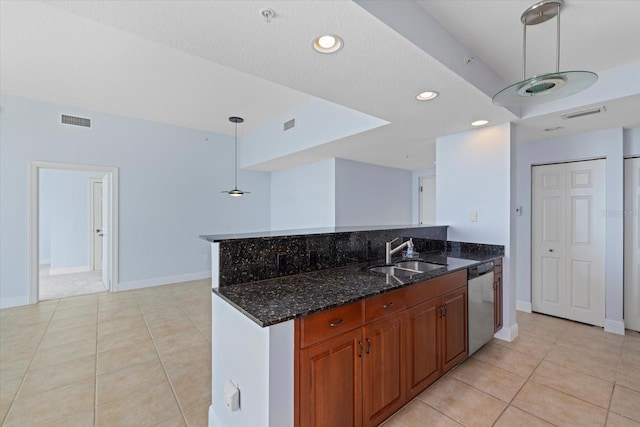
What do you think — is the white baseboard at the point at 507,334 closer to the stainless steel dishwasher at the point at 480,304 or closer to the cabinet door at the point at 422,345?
the stainless steel dishwasher at the point at 480,304

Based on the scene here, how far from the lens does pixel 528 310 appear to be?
12.5ft

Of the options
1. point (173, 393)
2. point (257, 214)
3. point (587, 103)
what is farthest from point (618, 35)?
point (257, 214)

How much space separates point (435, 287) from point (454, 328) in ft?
1.56

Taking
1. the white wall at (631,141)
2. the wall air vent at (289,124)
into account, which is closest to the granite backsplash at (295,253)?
the wall air vent at (289,124)

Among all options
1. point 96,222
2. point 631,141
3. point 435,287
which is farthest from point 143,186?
point 631,141

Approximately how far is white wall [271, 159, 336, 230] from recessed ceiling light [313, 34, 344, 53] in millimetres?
3296

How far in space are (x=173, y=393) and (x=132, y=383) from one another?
1.27 feet

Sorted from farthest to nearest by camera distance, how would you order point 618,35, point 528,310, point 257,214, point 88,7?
point 257,214, point 528,310, point 618,35, point 88,7

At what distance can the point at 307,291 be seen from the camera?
1702 millimetres

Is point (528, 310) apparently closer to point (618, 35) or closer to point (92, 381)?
point (618, 35)

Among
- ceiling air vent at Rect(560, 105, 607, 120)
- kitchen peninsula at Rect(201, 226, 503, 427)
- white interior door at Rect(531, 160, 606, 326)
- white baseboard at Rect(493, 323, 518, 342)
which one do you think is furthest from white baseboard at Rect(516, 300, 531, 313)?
ceiling air vent at Rect(560, 105, 607, 120)

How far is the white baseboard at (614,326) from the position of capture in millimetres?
3116

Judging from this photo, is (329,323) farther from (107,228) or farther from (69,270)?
(69,270)

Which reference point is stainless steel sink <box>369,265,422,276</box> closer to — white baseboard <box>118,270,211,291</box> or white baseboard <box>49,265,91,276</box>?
white baseboard <box>118,270,211,291</box>
